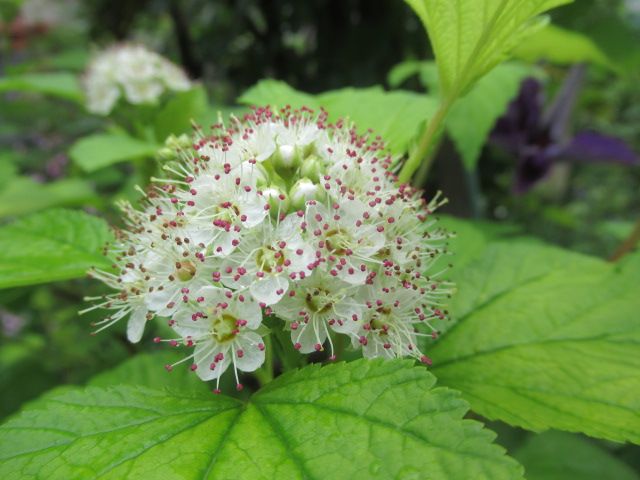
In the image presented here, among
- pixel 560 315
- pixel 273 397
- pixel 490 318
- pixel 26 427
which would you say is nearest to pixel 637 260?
pixel 560 315

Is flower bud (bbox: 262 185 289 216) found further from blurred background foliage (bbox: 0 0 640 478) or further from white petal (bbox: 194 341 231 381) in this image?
blurred background foliage (bbox: 0 0 640 478)

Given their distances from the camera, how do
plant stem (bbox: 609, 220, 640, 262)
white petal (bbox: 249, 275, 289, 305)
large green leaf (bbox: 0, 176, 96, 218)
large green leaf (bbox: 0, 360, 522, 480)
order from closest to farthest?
large green leaf (bbox: 0, 360, 522, 480)
white petal (bbox: 249, 275, 289, 305)
plant stem (bbox: 609, 220, 640, 262)
large green leaf (bbox: 0, 176, 96, 218)

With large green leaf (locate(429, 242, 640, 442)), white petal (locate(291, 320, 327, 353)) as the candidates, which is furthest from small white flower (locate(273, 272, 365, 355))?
large green leaf (locate(429, 242, 640, 442))

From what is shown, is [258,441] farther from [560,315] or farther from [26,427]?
[560,315]

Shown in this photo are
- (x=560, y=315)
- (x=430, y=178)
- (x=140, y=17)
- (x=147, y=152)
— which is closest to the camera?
(x=560, y=315)

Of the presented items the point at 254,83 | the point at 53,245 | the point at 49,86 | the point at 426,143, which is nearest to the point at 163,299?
the point at 53,245

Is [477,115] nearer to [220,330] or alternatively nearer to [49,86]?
[220,330]
